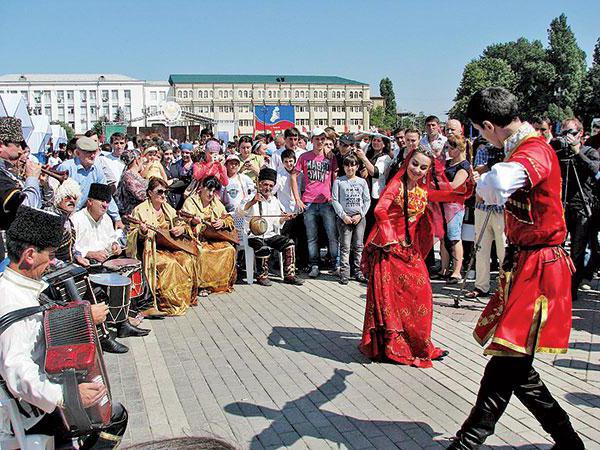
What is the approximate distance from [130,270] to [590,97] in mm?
53326

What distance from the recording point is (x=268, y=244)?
887cm

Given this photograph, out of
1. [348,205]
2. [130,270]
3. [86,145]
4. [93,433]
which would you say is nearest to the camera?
[93,433]

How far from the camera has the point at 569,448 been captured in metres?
3.45

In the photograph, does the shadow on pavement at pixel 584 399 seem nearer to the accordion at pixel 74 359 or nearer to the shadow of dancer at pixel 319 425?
the shadow of dancer at pixel 319 425

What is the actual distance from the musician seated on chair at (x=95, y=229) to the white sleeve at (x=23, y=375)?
139 inches

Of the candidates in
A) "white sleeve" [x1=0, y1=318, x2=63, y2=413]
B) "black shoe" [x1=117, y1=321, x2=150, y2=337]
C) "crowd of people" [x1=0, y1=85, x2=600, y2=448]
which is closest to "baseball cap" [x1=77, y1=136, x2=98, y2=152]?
"crowd of people" [x1=0, y1=85, x2=600, y2=448]

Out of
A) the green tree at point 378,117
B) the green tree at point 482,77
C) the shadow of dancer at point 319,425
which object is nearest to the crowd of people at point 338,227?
the shadow of dancer at point 319,425

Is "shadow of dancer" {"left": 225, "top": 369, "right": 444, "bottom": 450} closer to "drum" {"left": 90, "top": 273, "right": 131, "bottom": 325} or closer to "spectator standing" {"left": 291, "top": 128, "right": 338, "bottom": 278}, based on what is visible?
"drum" {"left": 90, "top": 273, "right": 131, "bottom": 325}

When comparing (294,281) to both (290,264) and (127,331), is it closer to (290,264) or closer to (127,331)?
(290,264)

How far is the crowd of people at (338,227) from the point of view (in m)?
3.30

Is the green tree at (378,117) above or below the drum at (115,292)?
above

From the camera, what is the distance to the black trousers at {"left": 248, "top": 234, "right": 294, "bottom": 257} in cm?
866

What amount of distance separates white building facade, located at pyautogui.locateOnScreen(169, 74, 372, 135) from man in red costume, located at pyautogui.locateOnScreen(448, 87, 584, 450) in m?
123

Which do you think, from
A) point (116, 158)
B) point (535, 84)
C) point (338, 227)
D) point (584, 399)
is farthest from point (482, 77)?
point (584, 399)
